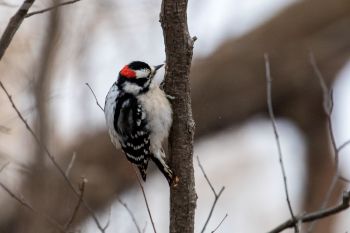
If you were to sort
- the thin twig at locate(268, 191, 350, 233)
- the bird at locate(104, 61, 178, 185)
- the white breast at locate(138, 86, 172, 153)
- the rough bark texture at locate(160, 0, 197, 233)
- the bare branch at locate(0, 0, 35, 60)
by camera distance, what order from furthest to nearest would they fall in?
the bird at locate(104, 61, 178, 185) → the white breast at locate(138, 86, 172, 153) → the rough bark texture at locate(160, 0, 197, 233) → the thin twig at locate(268, 191, 350, 233) → the bare branch at locate(0, 0, 35, 60)

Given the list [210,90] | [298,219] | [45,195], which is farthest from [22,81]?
[298,219]

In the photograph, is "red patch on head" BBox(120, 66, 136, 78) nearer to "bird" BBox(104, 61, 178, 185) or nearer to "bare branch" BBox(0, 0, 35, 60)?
"bird" BBox(104, 61, 178, 185)

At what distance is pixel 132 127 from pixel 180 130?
0.62 m

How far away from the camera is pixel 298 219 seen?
3473mm

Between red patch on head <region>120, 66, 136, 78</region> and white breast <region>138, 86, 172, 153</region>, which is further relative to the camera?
red patch on head <region>120, 66, 136, 78</region>

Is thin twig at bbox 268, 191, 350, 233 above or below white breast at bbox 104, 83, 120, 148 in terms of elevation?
below

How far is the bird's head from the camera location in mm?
4711

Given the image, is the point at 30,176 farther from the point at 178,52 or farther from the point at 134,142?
the point at 178,52

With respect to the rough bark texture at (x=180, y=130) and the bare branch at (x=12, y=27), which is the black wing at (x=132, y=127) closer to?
the rough bark texture at (x=180, y=130)

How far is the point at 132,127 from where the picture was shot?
15.5 feet

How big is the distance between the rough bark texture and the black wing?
46cm

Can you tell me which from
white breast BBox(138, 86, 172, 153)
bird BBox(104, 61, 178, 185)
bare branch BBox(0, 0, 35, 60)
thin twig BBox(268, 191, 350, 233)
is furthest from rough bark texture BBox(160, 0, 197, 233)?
bare branch BBox(0, 0, 35, 60)

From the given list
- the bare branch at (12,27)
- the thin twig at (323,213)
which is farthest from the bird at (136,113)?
the bare branch at (12,27)

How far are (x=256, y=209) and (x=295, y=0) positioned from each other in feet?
17.9
